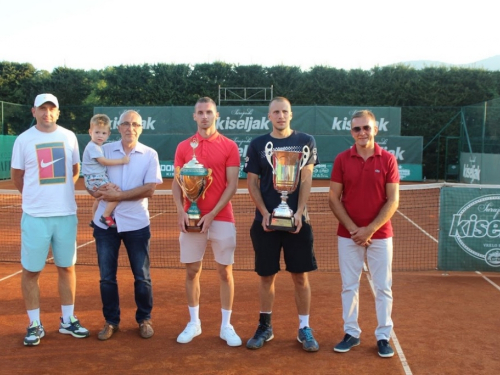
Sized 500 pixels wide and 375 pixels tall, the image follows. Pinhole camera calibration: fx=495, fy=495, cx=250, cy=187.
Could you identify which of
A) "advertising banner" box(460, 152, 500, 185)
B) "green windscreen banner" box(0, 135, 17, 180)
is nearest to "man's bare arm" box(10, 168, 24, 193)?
"advertising banner" box(460, 152, 500, 185)

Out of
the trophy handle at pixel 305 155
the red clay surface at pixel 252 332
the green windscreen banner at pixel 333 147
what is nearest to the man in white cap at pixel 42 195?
the red clay surface at pixel 252 332

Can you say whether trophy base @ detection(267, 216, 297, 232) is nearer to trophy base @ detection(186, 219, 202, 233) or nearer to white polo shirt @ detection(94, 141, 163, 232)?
trophy base @ detection(186, 219, 202, 233)

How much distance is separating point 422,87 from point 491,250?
71.4 feet

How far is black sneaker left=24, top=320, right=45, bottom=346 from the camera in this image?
416 centimetres

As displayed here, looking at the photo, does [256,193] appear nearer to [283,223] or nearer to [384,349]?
[283,223]

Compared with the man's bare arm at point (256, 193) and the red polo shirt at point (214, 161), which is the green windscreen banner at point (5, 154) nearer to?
the red polo shirt at point (214, 161)

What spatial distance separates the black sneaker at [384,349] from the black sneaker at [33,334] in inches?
112

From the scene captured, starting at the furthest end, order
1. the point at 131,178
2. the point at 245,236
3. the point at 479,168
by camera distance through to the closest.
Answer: the point at 479,168, the point at 245,236, the point at 131,178

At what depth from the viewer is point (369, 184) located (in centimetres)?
397

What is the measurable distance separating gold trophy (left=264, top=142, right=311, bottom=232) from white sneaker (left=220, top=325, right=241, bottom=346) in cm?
104

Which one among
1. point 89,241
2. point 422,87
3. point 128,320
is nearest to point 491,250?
point 128,320

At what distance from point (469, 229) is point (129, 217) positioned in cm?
471

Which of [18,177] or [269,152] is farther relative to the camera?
[18,177]

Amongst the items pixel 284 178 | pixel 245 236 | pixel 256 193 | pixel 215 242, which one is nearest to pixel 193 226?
pixel 215 242
